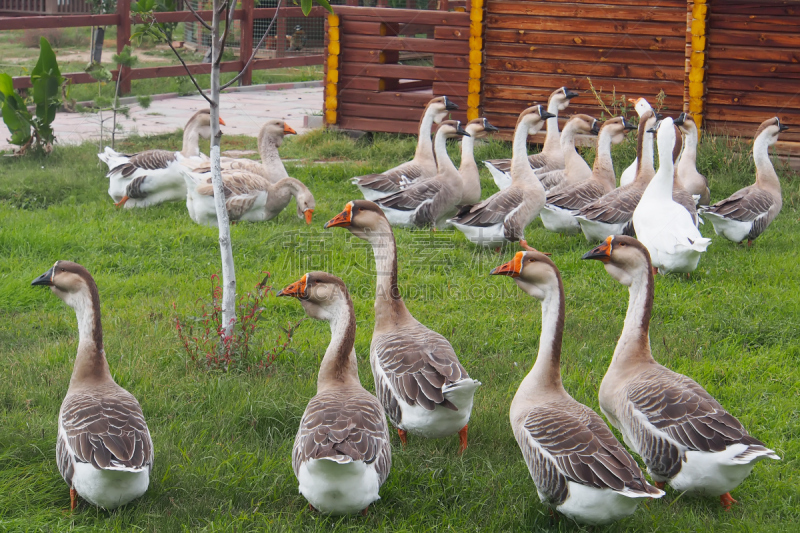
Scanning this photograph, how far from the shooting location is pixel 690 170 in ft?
30.5

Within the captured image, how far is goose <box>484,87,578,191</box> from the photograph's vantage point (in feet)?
33.0

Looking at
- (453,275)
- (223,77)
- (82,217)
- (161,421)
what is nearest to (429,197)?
(453,275)

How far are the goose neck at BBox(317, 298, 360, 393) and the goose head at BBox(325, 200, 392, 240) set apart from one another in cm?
99

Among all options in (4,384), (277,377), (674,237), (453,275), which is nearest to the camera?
(4,384)

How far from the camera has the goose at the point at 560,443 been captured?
3.46 meters

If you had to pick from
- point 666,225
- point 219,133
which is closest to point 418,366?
point 219,133

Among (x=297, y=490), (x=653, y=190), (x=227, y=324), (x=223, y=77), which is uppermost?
(x=223, y=77)

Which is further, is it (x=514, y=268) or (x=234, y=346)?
(x=234, y=346)

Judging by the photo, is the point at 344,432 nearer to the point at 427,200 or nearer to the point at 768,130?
the point at 427,200

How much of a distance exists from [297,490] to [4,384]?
7.12 ft

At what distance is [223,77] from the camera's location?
2167 centimetres

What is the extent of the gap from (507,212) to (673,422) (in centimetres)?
444

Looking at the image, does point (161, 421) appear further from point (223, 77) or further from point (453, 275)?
point (223, 77)

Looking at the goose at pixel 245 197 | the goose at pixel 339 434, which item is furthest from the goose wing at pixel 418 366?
the goose at pixel 245 197
